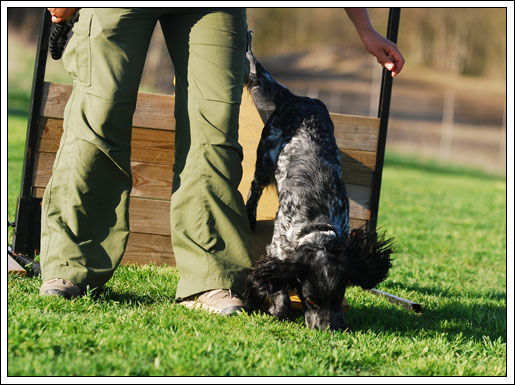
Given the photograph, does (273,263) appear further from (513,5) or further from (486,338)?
(513,5)

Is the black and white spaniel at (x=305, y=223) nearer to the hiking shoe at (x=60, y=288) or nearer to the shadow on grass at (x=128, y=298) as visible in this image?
the shadow on grass at (x=128, y=298)

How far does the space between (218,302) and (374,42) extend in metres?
1.44

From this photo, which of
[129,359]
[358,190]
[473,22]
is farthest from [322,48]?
[129,359]

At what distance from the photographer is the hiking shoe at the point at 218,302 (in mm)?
3209

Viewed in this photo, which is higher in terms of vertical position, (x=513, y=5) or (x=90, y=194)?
(x=513, y=5)

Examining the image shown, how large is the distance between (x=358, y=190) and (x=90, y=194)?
2.02 metres

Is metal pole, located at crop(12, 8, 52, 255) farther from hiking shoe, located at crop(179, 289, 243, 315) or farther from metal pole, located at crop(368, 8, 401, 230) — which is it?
metal pole, located at crop(368, 8, 401, 230)

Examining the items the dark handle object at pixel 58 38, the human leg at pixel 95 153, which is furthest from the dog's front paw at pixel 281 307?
the dark handle object at pixel 58 38

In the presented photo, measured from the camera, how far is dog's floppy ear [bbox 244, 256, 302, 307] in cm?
331

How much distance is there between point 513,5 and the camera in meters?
3.21

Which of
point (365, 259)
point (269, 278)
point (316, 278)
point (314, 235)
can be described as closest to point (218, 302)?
point (269, 278)

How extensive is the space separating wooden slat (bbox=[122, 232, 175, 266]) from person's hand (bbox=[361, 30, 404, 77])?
198cm

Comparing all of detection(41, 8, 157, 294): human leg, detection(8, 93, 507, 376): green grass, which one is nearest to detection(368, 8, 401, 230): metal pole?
detection(8, 93, 507, 376): green grass

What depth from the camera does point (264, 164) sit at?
14.3 feet
